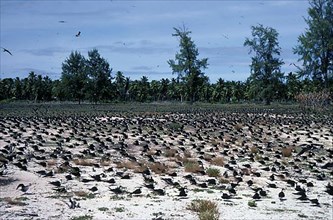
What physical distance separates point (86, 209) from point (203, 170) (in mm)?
5706

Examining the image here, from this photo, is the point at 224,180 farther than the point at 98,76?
No

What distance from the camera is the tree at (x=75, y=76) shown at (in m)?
84.3

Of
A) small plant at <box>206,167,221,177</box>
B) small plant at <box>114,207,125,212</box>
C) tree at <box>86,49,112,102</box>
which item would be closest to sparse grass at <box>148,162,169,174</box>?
small plant at <box>206,167,221,177</box>

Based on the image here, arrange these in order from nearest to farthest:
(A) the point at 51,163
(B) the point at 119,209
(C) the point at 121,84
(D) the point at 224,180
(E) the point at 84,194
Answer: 1. (B) the point at 119,209
2. (E) the point at 84,194
3. (D) the point at 224,180
4. (A) the point at 51,163
5. (C) the point at 121,84

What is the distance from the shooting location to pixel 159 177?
14.2 meters

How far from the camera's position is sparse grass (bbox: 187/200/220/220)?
9.68 meters

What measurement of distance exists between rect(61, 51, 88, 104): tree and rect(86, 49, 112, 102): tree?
3.90 feet

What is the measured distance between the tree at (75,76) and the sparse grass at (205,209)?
248 ft

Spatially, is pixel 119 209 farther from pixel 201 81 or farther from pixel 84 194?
pixel 201 81

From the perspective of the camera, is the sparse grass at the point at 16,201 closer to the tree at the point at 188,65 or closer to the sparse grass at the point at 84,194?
the sparse grass at the point at 84,194

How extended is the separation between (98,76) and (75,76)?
4418 millimetres

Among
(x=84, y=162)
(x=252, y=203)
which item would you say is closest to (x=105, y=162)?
(x=84, y=162)

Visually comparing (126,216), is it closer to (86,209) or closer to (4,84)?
(86,209)

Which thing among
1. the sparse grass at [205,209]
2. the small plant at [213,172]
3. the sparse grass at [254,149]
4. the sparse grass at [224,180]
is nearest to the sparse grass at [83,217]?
the sparse grass at [205,209]
